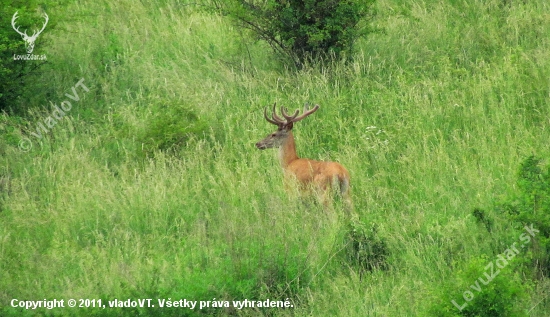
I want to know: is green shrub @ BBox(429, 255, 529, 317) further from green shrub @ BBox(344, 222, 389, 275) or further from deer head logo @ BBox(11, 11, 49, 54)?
deer head logo @ BBox(11, 11, 49, 54)

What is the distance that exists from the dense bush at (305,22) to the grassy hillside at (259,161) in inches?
11.9

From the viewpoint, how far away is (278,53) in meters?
13.5

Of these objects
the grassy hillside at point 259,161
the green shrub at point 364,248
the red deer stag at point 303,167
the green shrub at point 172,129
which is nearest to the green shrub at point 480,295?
the grassy hillside at point 259,161

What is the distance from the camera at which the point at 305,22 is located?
12938 mm

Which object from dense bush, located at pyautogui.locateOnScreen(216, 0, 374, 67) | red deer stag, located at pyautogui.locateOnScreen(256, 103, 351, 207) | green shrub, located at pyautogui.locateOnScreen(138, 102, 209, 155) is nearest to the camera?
red deer stag, located at pyautogui.locateOnScreen(256, 103, 351, 207)

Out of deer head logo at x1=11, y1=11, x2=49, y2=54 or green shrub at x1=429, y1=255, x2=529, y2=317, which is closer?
green shrub at x1=429, y1=255, x2=529, y2=317

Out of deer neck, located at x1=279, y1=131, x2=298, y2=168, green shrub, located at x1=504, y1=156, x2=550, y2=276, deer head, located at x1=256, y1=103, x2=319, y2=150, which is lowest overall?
green shrub, located at x1=504, y1=156, x2=550, y2=276

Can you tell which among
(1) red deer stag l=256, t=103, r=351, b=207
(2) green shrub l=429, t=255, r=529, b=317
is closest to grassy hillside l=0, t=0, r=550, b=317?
(2) green shrub l=429, t=255, r=529, b=317

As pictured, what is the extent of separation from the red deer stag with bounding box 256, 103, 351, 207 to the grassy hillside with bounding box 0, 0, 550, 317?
0.67 ft

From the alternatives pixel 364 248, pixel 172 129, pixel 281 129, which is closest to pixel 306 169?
pixel 281 129

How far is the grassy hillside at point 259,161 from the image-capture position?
8344 millimetres

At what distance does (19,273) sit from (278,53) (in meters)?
5.98

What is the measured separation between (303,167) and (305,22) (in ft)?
11.1

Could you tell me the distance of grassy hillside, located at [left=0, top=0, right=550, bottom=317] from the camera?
8.34 metres
